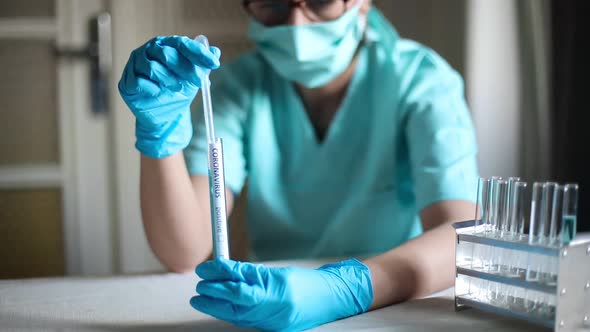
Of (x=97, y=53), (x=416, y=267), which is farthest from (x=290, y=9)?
(x=97, y=53)

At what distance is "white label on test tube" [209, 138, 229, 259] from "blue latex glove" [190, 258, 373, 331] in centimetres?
4

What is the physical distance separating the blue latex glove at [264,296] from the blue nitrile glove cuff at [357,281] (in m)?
0.03

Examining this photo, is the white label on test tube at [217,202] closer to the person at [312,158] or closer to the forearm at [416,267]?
the person at [312,158]

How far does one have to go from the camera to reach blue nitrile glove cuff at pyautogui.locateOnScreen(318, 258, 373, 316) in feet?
2.53

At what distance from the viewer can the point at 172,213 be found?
1.01 m

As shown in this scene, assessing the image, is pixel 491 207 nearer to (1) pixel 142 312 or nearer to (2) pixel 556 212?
(2) pixel 556 212

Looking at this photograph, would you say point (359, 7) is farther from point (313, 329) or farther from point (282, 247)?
point (313, 329)

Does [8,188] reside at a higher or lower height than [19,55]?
lower

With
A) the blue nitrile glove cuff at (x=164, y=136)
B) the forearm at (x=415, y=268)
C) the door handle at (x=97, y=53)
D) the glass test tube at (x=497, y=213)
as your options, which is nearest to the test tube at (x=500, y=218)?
the glass test tube at (x=497, y=213)

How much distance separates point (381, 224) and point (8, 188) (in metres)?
1.36

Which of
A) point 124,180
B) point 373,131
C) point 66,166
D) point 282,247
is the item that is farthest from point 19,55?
point 373,131

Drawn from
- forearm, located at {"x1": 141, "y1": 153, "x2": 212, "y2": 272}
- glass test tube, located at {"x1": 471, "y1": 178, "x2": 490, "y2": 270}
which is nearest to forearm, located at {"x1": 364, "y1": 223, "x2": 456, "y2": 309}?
glass test tube, located at {"x1": 471, "y1": 178, "x2": 490, "y2": 270}

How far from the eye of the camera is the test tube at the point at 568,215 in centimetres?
67

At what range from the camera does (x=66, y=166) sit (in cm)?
204
